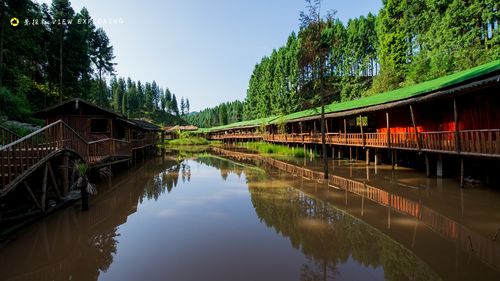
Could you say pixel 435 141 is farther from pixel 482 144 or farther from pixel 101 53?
pixel 101 53

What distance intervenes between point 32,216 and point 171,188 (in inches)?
262

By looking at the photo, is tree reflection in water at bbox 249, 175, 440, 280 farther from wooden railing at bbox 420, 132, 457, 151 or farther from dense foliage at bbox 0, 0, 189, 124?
dense foliage at bbox 0, 0, 189, 124

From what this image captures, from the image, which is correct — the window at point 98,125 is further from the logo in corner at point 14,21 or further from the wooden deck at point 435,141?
the wooden deck at point 435,141

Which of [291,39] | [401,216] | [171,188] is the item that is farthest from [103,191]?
[291,39]

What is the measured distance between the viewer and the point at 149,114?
407ft

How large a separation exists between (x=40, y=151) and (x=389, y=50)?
46446 millimetres

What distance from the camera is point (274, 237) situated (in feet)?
25.8

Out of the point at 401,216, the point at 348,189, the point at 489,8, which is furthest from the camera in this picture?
the point at 489,8

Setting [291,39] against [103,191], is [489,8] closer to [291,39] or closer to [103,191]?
[103,191]

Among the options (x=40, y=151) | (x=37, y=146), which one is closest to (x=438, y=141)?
(x=37, y=146)

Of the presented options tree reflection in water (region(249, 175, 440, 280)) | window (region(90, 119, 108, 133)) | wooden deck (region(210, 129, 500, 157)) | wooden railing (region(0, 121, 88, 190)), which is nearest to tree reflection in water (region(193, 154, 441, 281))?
tree reflection in water (region(249, 175, 440, 280))

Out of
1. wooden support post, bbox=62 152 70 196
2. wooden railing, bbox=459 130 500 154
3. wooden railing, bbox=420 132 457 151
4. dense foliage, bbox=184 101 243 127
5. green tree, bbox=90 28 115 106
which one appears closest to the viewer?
wooden railing, bbox=459 130 500 154

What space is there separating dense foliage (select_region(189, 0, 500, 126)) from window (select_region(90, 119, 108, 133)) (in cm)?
1499

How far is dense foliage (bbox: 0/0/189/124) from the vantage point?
22734mm
